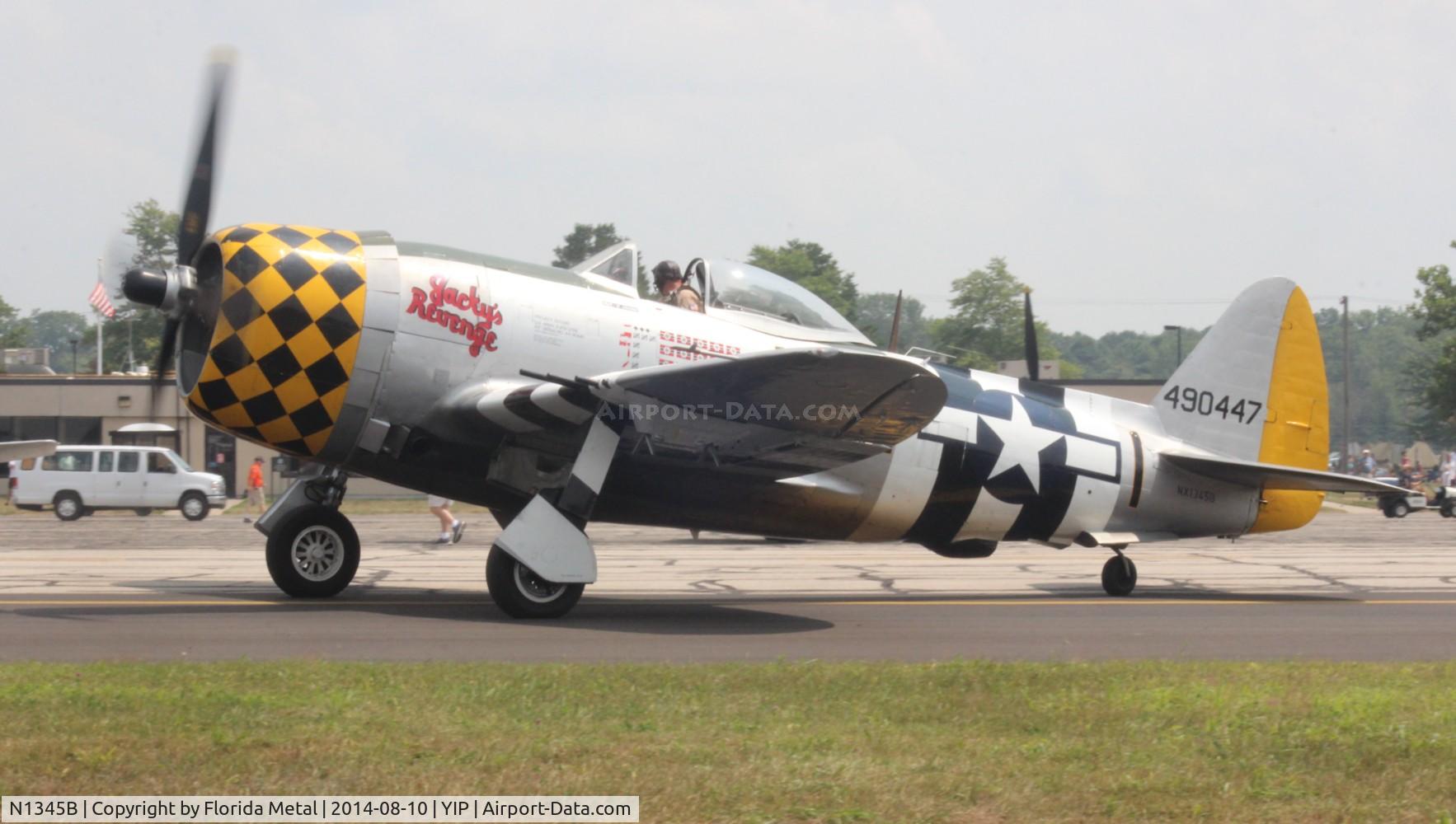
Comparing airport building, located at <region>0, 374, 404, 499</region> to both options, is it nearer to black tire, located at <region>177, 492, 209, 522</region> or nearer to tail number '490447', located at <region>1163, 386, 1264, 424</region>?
black tire, located at <region>177, 492, 209, 522</region>

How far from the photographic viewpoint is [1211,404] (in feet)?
48.0

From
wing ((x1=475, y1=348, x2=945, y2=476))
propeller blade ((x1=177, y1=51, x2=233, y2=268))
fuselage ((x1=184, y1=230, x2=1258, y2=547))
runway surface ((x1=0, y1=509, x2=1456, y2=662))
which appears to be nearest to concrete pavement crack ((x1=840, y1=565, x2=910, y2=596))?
runway surface ((x1=0, y1=509, x2=1456, y2=662))

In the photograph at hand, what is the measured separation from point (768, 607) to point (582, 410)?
9.11 ft

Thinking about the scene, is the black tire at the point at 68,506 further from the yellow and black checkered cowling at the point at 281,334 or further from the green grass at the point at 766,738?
the green grass at the point at 766,738

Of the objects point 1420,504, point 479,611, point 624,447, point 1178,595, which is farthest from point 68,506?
point 1420,504

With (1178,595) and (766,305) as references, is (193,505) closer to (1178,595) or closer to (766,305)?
(766,305)

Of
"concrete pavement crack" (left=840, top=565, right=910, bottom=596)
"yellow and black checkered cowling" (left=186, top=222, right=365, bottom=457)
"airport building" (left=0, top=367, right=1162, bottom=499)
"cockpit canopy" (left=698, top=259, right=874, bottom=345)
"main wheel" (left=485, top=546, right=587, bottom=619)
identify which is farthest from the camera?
Result: "airport building" (left=0, top=367, right=1162, bottom=499)

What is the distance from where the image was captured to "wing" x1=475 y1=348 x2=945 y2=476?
10000mm

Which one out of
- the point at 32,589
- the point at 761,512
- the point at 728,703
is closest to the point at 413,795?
the point at 728,703

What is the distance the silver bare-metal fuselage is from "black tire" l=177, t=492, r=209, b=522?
2545 centimetres

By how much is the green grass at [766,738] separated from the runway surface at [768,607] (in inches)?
57.2

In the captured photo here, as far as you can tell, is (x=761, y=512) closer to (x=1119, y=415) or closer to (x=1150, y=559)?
(x=1119, y=415)

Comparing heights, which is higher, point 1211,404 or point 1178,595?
point 1211,404

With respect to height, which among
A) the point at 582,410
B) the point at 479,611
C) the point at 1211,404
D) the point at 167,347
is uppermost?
the point at 167,347
